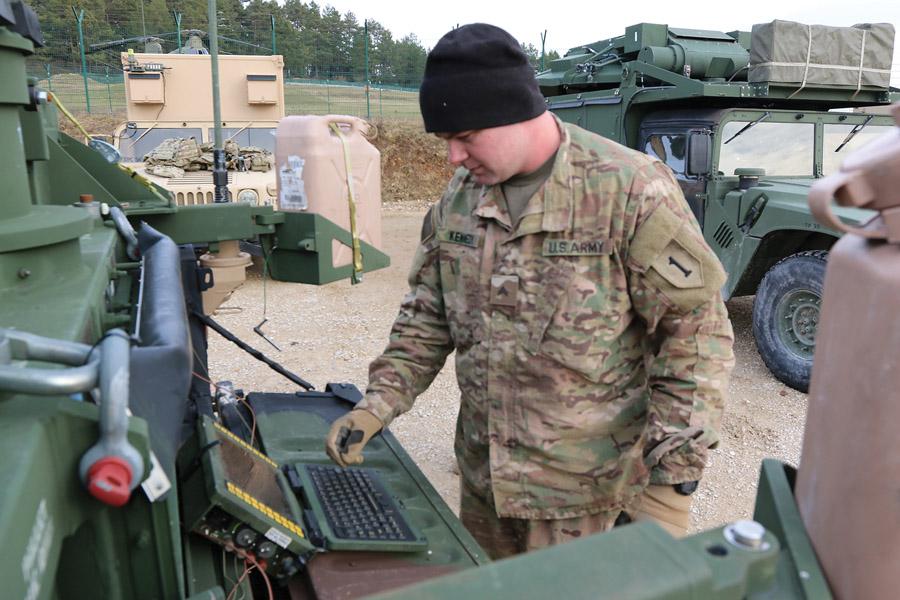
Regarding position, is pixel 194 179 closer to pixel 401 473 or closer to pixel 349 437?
pixel 401 473

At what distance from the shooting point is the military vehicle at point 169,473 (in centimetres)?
67

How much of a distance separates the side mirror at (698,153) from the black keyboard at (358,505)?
151 inches

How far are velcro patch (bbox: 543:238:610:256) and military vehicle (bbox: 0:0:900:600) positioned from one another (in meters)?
0.78

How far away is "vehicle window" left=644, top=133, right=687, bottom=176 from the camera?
586 centimetres

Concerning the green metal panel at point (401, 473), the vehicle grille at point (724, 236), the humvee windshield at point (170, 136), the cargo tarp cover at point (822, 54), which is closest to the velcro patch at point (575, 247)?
the green metal panel at point (401, 473)

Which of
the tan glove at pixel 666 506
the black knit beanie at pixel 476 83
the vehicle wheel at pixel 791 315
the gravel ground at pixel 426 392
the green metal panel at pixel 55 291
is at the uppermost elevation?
the black knit beanie at pixel 476 83

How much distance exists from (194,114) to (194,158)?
53.0 inches

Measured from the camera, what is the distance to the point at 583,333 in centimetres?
184

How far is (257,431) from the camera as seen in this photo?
2.89 m

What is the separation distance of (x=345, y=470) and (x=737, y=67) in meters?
6.12

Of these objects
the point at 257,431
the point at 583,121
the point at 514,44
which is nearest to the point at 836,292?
the point at 514,44

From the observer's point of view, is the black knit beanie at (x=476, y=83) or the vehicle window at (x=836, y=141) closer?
the black knit beanie at (x=476, y=83)

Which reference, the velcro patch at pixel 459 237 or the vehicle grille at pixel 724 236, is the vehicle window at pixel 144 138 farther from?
the velcro patch at pixel 459 237

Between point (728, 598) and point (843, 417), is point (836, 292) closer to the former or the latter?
point (843, 417)
